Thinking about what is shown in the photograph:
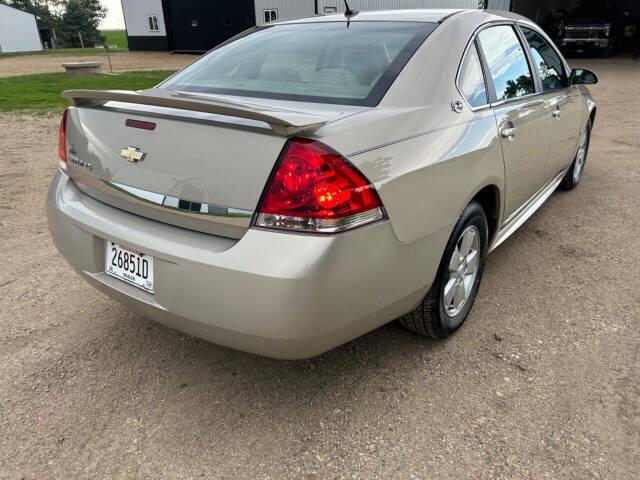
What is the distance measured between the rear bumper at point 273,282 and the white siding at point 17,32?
43.8 m

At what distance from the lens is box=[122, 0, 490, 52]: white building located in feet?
66.6

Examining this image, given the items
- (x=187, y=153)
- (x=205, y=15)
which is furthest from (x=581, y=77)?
(x=205, y=15)

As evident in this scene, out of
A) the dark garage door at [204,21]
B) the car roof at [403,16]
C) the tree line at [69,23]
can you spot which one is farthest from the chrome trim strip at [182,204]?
the tree line at [69,23]

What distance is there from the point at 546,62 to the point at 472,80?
1.49m

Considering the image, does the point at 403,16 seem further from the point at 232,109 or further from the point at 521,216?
the point at 521,216

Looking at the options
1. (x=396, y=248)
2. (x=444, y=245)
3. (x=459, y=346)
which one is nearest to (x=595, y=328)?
(x=459, y=346)

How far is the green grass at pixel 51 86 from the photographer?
34.4 feet

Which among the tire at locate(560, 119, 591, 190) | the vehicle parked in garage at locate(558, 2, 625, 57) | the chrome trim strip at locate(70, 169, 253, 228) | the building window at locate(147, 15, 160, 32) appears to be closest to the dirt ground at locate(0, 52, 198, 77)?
the building window at locate(147, 15, 160, 32)

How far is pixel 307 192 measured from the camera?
164 cm

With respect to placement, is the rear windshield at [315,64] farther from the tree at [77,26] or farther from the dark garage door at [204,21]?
the tree at [77,26]

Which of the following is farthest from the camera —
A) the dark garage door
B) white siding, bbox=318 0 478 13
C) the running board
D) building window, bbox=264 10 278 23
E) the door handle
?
the dark garage door

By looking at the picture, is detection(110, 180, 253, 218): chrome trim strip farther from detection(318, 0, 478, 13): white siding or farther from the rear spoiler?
detection(318, 0, 478, 13): white siding

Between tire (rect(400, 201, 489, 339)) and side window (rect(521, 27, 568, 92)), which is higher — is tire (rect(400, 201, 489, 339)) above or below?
below

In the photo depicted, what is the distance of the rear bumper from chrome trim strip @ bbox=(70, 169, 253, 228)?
69 mm
